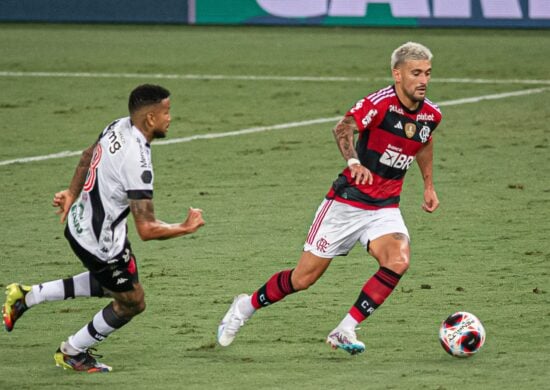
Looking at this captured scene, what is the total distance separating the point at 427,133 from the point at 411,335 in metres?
1.49

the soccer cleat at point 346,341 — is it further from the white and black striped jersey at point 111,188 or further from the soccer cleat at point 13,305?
the soccer cleat at point 13,305

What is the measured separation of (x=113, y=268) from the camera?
7.80m

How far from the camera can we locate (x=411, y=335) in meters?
8.81

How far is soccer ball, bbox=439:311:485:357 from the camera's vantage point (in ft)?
26.7

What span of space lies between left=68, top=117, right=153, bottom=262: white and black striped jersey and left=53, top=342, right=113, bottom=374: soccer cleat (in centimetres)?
72

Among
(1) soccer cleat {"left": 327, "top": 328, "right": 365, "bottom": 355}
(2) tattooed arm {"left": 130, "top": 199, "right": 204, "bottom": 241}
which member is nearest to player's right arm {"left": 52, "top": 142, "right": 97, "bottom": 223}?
(2) tattooed arm {"left": 130, "top": 199, "right": 204, "bottom": 241}

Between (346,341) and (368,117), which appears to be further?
(368,117)

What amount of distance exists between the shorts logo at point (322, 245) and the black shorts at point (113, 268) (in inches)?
55.0

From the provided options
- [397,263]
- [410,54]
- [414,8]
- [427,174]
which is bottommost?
[414,8]

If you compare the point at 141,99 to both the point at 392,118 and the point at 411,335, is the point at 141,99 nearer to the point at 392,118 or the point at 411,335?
the point at 392,118

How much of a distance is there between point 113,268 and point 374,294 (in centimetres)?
180

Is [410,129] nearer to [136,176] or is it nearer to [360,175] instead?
[360,175]

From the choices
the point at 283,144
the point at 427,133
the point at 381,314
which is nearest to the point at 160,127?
the point at 427,133

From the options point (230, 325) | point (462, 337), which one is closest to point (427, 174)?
point (462, 337)
